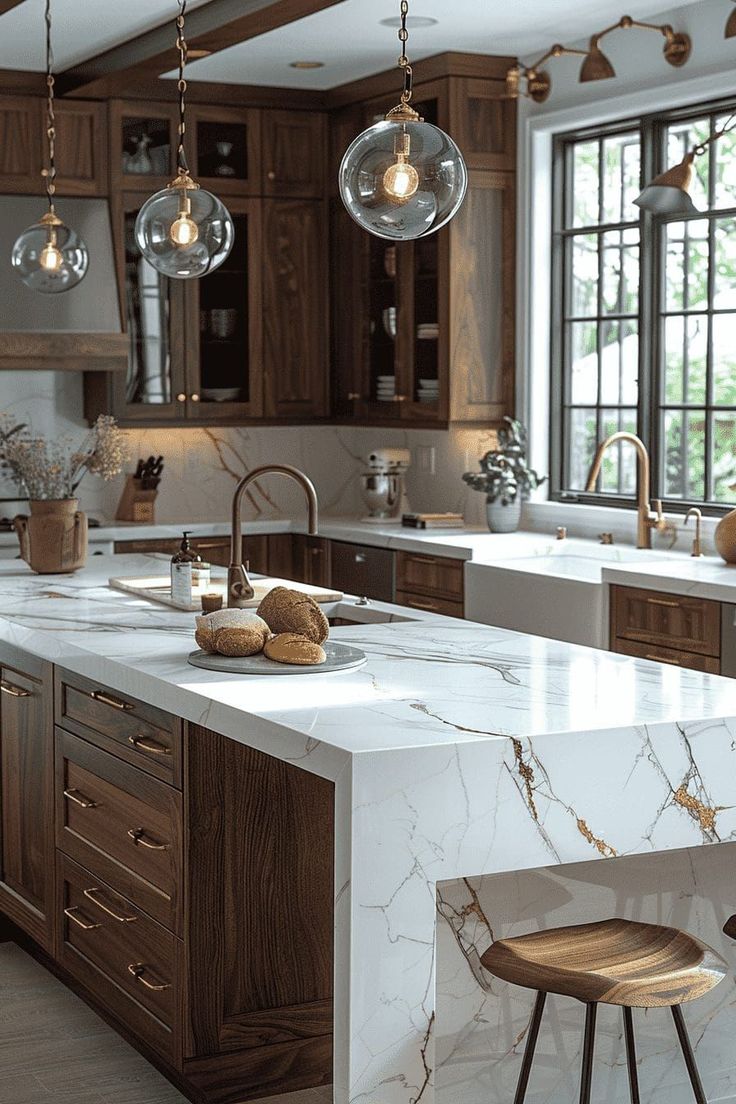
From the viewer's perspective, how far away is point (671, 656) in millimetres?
4852

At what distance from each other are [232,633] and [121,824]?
0.53 meters

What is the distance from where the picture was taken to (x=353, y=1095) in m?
2.46

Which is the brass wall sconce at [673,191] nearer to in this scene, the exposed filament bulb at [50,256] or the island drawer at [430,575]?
the island drawer at [430,575]

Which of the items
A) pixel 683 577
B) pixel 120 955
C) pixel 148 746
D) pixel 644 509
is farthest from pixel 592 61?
pixel 120 955

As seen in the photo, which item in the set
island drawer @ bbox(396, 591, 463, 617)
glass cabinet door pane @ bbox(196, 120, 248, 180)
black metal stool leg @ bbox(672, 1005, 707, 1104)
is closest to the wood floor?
black metal stool leg @ bbox(672, 1005, 707, 1104)

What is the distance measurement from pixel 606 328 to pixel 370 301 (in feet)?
3.94

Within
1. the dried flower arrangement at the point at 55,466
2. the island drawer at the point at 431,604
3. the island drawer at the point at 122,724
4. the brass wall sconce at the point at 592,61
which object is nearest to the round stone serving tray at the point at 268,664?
the island drawer at the point at 122,724

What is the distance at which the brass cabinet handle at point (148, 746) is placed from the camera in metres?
3.22

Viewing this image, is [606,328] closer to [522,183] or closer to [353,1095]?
[522,183]

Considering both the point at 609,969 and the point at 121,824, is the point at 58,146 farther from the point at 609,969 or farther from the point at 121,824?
the point at 609,969

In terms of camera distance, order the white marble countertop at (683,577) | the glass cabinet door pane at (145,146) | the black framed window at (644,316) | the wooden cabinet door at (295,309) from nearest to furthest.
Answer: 1. the white marble countertop at (683,577)
2. the black framed window at (644,316)
3. the glass cabinet door pane at (145,146)
4. the wooden cabinet door at (295,309)

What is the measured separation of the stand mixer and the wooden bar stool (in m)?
4.32

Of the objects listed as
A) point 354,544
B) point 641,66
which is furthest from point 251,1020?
point 641,66

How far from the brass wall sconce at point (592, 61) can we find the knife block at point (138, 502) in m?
2.35
